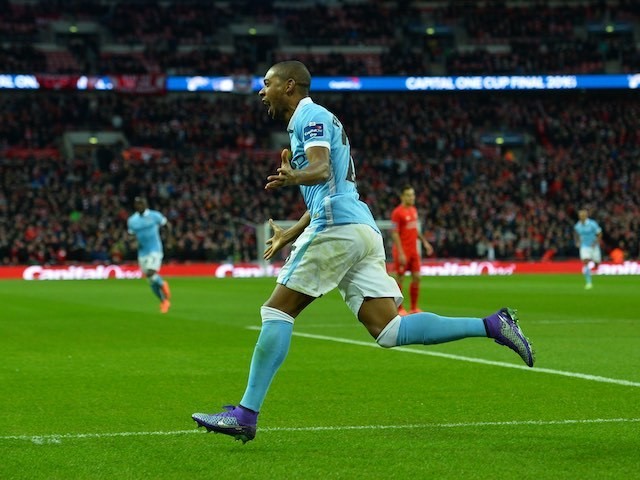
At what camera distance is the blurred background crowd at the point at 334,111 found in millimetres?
44438

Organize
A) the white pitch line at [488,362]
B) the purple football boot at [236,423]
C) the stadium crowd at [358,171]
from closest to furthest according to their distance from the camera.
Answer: the purple football boot at [236,423], the white pitch line at [488,362], the stadium crowd at [358,171]

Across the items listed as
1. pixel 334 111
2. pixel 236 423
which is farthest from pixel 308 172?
pixel 334 111

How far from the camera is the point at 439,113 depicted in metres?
57.2

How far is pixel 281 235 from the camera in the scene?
6852 mm

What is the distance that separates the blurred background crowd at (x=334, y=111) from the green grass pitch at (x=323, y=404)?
89.5 ft

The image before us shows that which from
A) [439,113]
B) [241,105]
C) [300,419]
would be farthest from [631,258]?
[300,419]

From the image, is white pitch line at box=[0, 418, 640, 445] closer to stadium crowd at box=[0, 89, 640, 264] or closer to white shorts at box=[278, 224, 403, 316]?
white shorts at box=[278, 224, 403, 316]

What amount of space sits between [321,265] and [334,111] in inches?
2002

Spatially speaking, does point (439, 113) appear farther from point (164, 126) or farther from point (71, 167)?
point (71, 167)

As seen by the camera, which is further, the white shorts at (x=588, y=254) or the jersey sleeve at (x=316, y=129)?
the white shorts at (x=588, y=254)

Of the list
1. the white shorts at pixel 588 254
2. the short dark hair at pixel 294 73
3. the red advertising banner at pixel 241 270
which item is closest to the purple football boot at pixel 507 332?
the short dark hair at pixel 294 73

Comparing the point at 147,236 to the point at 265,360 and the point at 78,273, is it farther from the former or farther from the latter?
the point at 78,273

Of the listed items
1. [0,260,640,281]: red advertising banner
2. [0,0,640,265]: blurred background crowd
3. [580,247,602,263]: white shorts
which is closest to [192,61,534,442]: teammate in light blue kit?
[580,247,602,263]: white shorts

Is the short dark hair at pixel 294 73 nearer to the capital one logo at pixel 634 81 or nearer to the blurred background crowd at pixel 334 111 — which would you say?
the blurred background crowd at pixel 334 111
